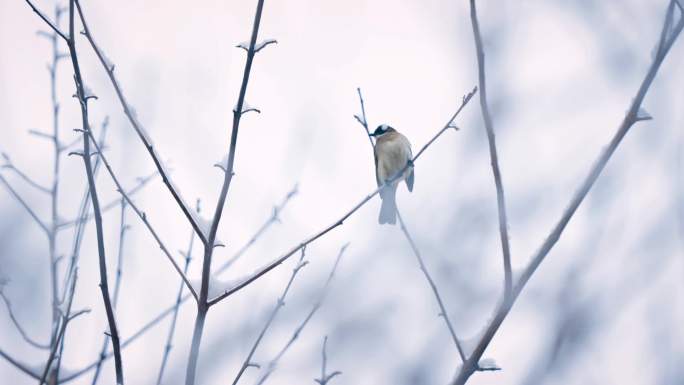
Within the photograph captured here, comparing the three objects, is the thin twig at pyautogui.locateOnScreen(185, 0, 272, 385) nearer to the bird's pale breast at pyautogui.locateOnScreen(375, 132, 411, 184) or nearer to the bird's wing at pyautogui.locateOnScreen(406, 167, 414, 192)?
the bird's pale breast at pyautogui.locateOnScreen(375, 132, 411, 184)

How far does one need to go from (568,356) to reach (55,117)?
2140 millimetres

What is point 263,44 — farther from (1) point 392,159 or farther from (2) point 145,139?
(1) point 392,159

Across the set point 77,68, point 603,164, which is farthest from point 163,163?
point 603,164

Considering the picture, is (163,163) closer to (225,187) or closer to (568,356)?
(225,187)

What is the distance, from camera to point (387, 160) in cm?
619

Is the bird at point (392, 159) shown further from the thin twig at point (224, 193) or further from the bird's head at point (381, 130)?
the thin twig at point (224, 193)

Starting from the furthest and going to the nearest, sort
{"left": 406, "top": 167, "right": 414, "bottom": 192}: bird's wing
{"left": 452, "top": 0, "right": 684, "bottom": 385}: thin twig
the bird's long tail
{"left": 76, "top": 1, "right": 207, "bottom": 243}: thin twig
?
{"left": 406, "top": 167, "right": 414, "bottom": 192}: bird's wing
the bird's long tail
{"left": 76, "top": 1, "right": 207, "bottom": 243}: thin twig
{"left": 452, "top": 0, "right": 684, "bottom": 385}: thin twig

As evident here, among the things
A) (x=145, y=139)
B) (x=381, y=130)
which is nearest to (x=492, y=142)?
(x=145, y=139)

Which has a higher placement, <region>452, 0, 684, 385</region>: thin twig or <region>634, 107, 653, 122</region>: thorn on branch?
<region>634, 107, 653, 122</region>: thorn on branch

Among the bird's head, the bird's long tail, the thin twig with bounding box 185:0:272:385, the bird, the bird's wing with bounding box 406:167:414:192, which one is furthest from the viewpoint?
the bird's head

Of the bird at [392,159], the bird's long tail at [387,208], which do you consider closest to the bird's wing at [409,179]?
the bird at [392,159]

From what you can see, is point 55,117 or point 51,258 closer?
point 51,258

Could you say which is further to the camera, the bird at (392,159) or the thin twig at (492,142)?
the bird at (392,159)

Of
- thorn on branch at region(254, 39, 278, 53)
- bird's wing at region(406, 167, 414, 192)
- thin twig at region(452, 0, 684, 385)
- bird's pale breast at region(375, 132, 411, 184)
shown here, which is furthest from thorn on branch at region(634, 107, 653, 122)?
bird's wing at region(406, 167, 414, 192)
